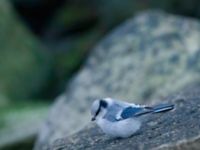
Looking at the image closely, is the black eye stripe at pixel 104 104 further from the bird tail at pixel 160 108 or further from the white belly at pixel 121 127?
the bird tail at pixel 160 108

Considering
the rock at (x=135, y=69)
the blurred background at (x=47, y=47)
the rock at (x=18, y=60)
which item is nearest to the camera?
the rock at (x=135, y=69)

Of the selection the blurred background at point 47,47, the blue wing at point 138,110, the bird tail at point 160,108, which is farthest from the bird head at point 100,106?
the blurred background at point 47,47

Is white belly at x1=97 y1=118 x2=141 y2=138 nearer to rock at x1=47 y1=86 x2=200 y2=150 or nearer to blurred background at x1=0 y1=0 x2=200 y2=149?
rock at x1=47 y1=86 x2=200 y2=150

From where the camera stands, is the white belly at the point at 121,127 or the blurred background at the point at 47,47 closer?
the white belly at the point at 121,127

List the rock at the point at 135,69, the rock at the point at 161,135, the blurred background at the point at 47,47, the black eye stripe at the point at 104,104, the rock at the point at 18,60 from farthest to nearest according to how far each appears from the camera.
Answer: the rock at the point at 18,60 < the blurred background at the point at 47,47 < the rock at the point at 135,69 < the black eye stripe at the point at 104,104 < the rock at the point at 161,135

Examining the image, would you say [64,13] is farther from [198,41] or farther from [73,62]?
[198,41]

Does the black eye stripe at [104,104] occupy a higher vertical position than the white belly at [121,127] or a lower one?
higher

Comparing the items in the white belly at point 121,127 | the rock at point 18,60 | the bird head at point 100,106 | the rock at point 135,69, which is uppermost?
the rock at point 18,60

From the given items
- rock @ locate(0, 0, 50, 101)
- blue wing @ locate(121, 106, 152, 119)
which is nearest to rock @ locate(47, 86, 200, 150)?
blue wing @ locate(121, 106, 152, 119)
